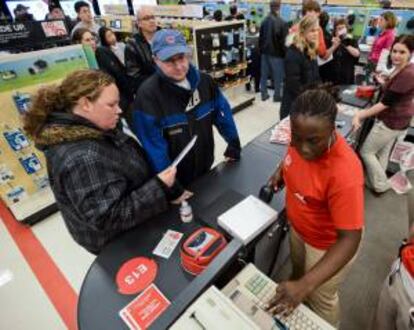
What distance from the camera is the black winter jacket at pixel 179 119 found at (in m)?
1.67

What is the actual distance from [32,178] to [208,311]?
9.35 feet

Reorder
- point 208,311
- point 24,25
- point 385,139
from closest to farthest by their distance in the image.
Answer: point 208,311
point 385,139
point 24,25

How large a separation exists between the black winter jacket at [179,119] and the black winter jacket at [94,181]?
1.10 feet

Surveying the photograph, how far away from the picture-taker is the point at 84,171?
1.14 m

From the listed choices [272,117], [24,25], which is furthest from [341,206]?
[272,117]

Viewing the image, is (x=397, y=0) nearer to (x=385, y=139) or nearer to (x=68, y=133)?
A: (x=385, y=139)

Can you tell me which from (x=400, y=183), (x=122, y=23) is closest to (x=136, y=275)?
(x=400, y=183)

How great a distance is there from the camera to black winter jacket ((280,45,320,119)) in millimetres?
2785

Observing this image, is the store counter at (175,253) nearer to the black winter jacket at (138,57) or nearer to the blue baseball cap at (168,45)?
the blue baseball cap at (168,45)

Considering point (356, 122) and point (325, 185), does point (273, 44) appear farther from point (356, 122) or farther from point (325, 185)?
point (325, 185)

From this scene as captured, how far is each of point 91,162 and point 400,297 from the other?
1519 mm

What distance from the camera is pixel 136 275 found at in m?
1.22

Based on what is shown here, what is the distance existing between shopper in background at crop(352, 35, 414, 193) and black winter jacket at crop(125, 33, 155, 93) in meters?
2.38

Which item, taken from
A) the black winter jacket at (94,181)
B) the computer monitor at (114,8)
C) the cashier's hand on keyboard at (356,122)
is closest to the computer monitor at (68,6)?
the computer monitor at (114,8)
